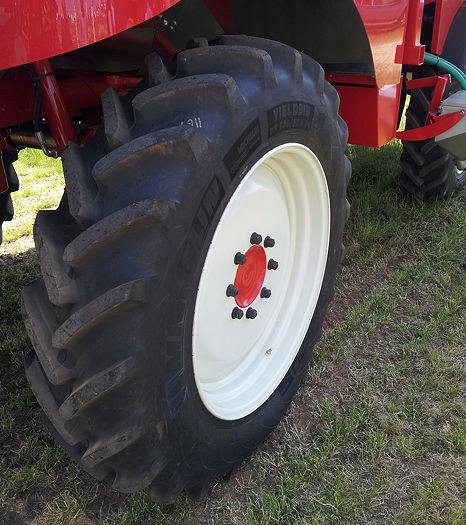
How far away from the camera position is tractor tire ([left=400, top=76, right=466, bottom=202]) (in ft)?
10.2

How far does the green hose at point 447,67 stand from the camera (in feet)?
8.90

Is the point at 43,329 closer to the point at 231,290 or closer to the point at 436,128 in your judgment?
the point at 231,290

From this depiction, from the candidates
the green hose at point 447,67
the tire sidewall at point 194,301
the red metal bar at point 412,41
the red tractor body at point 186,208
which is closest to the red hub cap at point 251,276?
the red tractor body at point 186,208

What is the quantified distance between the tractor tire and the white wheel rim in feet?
4.55

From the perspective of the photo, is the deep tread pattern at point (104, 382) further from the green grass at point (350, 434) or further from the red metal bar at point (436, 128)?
the red metal bar at point (436, 128)

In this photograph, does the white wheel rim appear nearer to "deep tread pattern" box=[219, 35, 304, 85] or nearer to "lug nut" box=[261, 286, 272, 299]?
"lug nut" box=[261, 286, 272, 299]

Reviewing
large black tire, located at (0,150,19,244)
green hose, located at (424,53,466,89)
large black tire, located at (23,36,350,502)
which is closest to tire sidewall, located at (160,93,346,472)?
large black tire, located at (23,36,350,502)

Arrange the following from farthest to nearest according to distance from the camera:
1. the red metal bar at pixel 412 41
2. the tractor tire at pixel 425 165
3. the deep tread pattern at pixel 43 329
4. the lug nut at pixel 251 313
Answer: the tractor tire at pixel 425 165, the red metal bar at pixel 412 41, the lug nut at pixel 251 313, the deep tread pattern at pixel 43 329

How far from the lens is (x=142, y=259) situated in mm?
1301

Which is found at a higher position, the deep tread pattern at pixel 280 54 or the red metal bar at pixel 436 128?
the deep tread pattern at pixel 280 54

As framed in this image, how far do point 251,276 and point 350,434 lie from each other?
0.65m

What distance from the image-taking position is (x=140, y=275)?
1.29 metres

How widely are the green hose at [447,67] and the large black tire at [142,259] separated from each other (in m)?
1.39

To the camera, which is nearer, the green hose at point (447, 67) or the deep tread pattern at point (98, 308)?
the deep tread pattern at point (98, 308)
